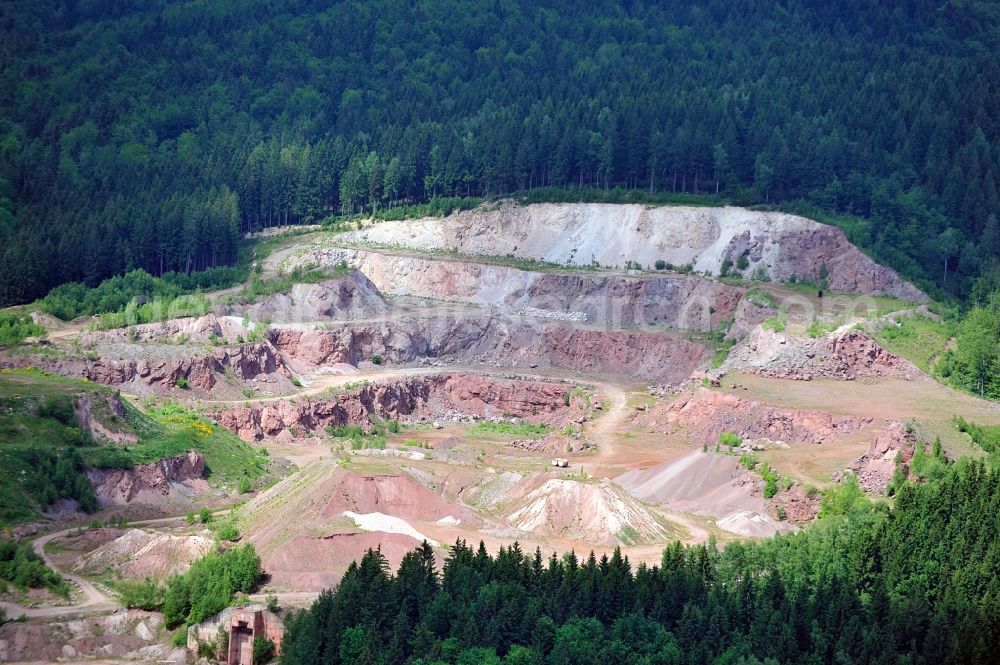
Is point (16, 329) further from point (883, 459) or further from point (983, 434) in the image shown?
point (983, 434)

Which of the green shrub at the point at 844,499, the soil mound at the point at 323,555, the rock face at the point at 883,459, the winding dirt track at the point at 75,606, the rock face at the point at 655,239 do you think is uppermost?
the rock face at the point at 655,239

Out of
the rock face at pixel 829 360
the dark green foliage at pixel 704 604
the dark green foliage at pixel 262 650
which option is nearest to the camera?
the dark green foliage at pixel 704 604

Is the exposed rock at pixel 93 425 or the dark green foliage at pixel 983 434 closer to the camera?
the dark green foliage at pixel 983 434

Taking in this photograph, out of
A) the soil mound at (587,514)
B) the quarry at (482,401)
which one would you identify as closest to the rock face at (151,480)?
the quarry at (482,401)

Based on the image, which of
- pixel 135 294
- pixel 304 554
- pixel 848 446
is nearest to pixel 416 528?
pixel 304 554

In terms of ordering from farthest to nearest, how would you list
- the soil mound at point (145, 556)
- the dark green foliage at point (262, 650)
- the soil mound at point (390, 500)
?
the soil mound at point (390, 500), the soil mound at point (145, 556), the dark green foliage at point (262, 650)

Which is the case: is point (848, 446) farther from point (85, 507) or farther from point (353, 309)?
point (353, 309)

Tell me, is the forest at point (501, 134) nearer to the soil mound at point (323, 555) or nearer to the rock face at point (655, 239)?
the rock face at point (655, 239)

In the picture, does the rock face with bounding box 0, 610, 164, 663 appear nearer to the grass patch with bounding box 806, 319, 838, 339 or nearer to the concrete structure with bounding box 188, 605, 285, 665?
the concrete structure with bounding box 188, 605, 285, 665

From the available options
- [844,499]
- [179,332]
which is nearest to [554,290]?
[179,332]
